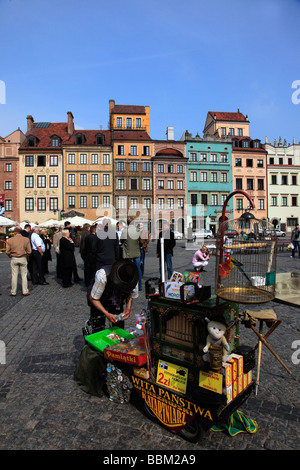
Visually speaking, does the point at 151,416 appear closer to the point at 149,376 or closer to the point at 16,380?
the point at 149,376

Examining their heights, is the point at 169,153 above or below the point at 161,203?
above

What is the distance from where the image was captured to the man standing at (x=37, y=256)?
32.9 ft

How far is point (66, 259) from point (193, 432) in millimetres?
7497

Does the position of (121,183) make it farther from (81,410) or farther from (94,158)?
(81,410)

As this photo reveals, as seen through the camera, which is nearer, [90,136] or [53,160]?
[53,160]

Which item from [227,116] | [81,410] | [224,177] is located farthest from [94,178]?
[81,410]

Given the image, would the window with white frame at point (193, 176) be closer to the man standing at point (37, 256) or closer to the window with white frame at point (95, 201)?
the window with white frame at point (95, 201)

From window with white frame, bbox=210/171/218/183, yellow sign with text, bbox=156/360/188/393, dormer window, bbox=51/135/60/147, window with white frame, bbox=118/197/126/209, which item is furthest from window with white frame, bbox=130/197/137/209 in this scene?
yellow sign with text, bbox=156/360/188/393

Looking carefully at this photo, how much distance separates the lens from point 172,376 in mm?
2924

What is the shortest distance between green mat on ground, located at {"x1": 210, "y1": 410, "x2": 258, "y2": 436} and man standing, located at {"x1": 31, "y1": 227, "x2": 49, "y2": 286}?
8286 mm

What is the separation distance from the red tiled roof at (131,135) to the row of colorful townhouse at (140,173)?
0.13 meters

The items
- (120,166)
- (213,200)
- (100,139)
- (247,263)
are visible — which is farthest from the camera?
(213,200)

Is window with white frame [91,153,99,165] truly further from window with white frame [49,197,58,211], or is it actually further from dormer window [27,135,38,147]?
dormer window [27,135,38,147]
